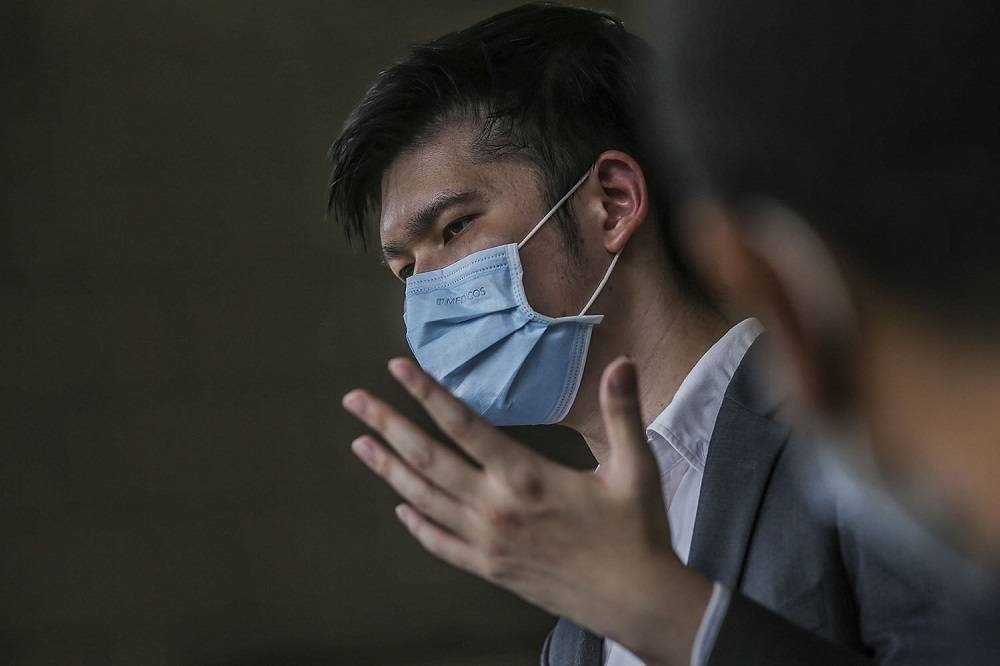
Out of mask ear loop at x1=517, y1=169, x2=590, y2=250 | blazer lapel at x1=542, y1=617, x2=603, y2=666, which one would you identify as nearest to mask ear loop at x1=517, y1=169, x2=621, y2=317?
mask ear loop at x1=517, y1=169, x2=590, y2=250

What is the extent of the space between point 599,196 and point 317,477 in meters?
2.22

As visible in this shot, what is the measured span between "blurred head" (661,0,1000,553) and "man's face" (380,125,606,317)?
122 centimetres

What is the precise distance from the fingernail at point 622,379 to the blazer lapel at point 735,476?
463mm

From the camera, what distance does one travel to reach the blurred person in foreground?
452 mm

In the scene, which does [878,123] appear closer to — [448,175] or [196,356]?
[448,175]

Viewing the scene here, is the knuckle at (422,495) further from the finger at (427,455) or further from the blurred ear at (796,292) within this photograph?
the blurred ear at (796,292)

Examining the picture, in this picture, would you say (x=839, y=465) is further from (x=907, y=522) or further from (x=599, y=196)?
(x=599, y=196)

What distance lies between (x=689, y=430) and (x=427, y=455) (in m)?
0.74

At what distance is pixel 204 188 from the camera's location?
367 centimetres

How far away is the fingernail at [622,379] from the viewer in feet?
2.64

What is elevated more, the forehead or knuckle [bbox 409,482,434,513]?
the forehead

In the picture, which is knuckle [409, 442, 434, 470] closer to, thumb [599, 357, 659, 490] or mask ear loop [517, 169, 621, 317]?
thumb [599, 357, 659, 490]

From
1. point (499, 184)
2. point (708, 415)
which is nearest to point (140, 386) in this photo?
point (499, 184)

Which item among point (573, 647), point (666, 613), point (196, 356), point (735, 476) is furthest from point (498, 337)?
point (196, 356)
